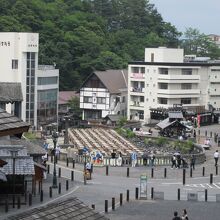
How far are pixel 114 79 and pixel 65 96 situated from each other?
8586 millimetres

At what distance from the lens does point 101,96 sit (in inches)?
3561

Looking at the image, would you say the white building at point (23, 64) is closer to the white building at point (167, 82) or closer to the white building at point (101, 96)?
the white building at point (101, 96)

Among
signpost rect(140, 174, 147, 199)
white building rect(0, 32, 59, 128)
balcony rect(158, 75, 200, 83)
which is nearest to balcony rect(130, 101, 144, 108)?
balcony rect(158, 75, 200, 83)

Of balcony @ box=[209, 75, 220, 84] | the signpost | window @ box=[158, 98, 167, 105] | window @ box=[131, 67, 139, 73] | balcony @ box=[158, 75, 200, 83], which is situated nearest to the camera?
the signpost

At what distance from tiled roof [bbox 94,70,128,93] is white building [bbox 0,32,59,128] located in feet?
49.5

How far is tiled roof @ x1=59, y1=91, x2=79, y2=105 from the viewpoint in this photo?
95.5m

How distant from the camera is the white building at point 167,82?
8600 cm

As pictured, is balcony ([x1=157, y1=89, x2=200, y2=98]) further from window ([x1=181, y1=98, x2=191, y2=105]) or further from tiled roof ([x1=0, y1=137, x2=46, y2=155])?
tiled roof ([x1=0, y1=137, x2=46, y2=155])

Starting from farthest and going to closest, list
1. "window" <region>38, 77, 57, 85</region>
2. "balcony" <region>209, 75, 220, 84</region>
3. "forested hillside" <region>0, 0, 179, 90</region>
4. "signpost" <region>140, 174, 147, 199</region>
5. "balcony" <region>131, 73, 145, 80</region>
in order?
"forested hillside" <region>0, 0, 179, 90</region>, "balcony" <region>209, 75, 220, 84</region>, "balcony" <region>131, 73, 145, 80</region>, "window" <region>38, 77, 57, 85</region>, "signpost" <region>140, 174, 147, 199</region>

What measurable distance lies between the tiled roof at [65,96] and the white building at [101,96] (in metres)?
4.74

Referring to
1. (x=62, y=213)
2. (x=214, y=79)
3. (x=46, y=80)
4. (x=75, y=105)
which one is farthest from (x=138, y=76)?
(x=62, y=213)

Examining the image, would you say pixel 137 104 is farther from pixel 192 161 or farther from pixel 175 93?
pixel 192 161

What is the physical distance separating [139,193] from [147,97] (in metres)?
55.9

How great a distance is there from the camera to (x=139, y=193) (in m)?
32.2
